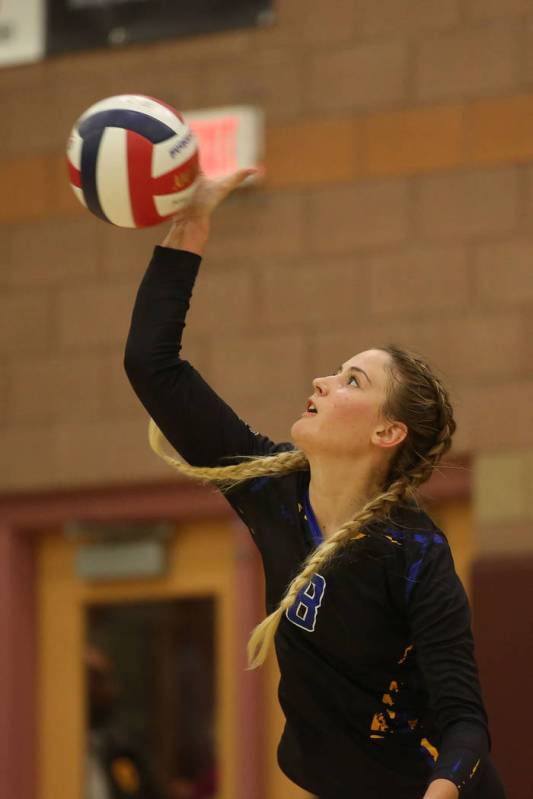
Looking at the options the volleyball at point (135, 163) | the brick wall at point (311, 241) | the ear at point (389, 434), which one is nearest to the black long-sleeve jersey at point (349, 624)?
the ear at point (389, 434)

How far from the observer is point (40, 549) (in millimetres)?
6035

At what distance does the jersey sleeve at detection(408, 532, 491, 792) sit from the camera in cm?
248

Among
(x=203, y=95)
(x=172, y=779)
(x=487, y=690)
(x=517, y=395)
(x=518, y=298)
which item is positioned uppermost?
(x=203, y=95)

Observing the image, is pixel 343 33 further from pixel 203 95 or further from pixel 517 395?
pixel 517 395

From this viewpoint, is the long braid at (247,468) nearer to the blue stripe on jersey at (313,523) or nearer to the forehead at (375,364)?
the blue stripe on jersey at (313,523)

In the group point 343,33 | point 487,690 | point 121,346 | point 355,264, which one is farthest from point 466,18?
point 487,690

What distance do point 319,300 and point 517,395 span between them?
872 mm

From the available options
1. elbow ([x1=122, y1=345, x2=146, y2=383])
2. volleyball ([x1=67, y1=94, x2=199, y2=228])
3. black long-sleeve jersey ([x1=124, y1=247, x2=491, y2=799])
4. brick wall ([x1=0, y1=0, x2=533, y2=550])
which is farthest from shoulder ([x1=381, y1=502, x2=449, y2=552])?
brick wall ([x1=0, y1=0, x2=533, y2=550])

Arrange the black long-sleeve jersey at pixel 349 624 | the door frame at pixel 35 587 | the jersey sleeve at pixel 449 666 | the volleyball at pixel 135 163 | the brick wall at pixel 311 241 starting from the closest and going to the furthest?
the jersey sleeve at pixel 449 666
the black long-sleeve jersey at pixel 349 624
the volleyball at pixel 135 163
the brick wall at pixel 311 241
the door frame at pixel 35 587

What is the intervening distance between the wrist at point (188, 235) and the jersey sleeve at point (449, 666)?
79cm

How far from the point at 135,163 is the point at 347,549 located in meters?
1.01

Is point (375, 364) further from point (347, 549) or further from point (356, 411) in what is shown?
point (347, 549)

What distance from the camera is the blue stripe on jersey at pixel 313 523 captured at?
2848 millimetres

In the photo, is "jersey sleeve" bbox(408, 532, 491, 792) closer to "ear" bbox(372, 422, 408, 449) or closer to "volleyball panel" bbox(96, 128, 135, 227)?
"ear" bbox(372, 422, 408, 449)
